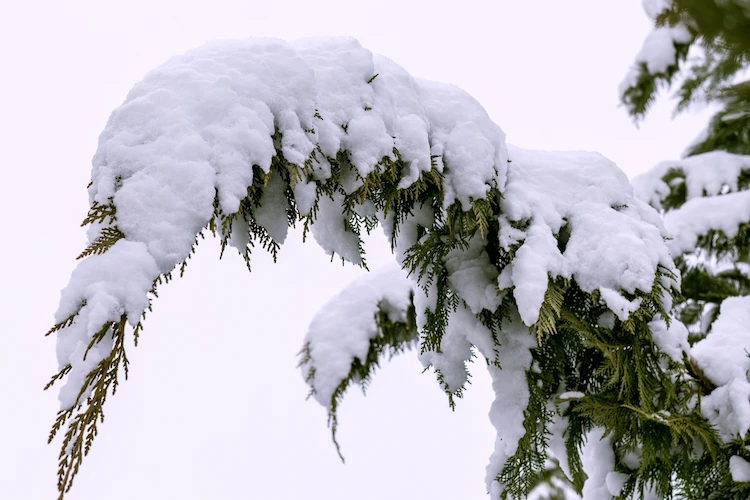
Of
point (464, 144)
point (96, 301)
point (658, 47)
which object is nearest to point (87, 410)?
point (96, 301)

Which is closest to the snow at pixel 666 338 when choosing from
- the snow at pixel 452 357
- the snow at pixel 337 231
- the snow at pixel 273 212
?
the snow at pixel 452 357

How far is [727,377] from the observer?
1.88 metres

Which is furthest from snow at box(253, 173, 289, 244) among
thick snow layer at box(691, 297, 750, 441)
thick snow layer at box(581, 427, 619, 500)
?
thick snow layer at box(691, 297, 750, 441)

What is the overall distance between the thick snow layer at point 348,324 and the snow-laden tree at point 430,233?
72cm

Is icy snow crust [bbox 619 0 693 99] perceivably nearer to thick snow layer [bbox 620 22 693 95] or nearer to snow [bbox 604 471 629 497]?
thick snow layer [bbox 620 22 693 95]

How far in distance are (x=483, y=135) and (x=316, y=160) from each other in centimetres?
59

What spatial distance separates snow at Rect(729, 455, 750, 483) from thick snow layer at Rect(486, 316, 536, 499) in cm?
69

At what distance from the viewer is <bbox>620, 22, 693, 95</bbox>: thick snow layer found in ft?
12.9

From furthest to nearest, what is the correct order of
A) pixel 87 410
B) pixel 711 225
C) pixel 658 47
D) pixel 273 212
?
pixel 658 47, pixel 711 225, pixel 273 212, pixel 87 410

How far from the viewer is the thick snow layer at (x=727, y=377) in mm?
1731

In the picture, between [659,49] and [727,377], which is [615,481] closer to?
[727,377]

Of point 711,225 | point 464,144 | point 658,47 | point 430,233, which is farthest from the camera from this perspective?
point 658,47

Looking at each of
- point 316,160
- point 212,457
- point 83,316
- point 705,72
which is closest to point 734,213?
point 705,72

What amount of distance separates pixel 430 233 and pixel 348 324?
3.51ft
